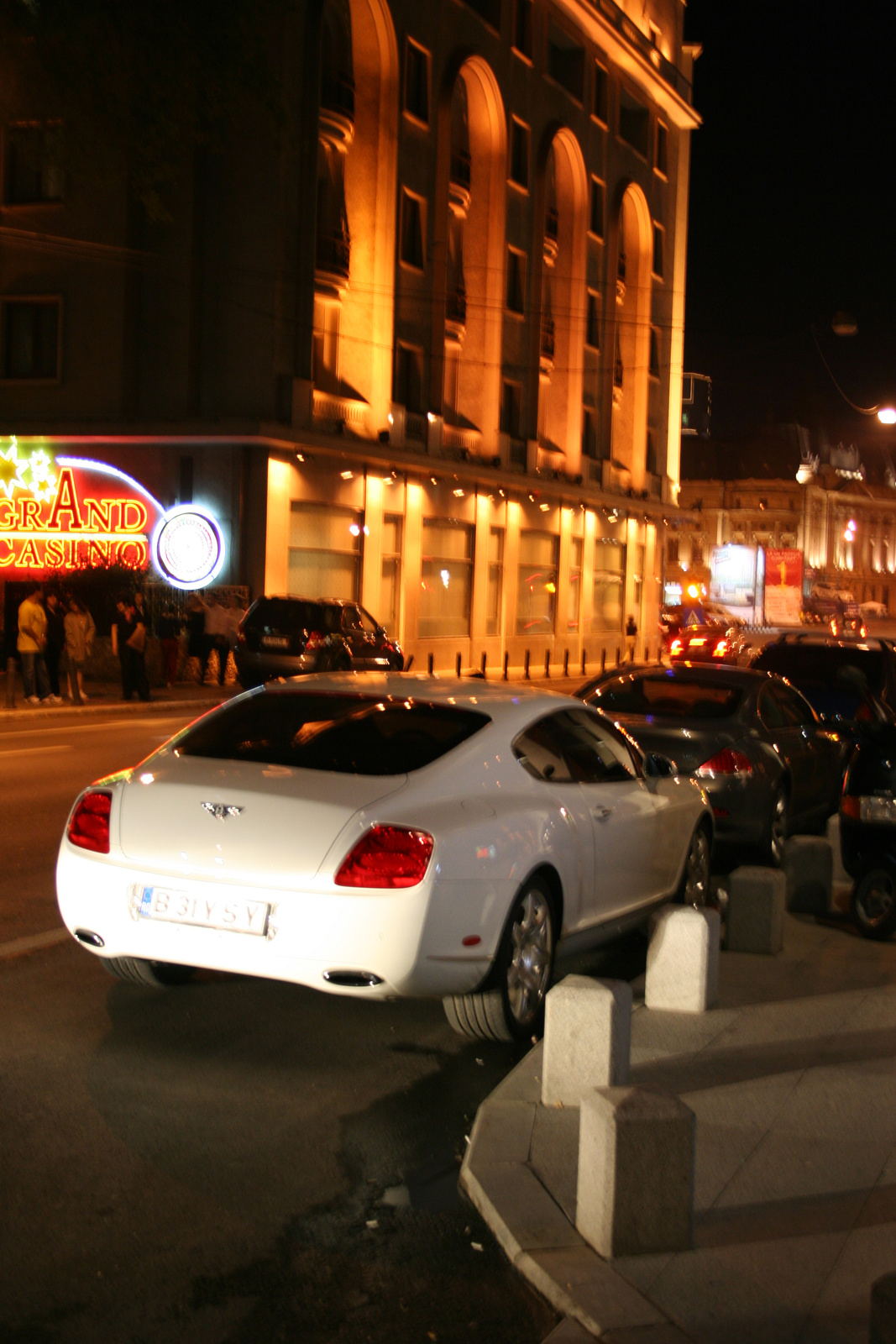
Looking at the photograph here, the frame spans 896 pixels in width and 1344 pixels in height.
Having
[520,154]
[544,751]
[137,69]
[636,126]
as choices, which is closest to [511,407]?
[520,154]

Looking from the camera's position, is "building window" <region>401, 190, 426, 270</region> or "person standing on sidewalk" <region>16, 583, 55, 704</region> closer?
"person standing on sidewalk" <region>16, 583, 55, 704</region>

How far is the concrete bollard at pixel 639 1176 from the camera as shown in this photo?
3961mm

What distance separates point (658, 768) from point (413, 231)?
32358mm

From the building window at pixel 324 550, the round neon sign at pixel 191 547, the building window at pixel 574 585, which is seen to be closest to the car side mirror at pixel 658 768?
the round neon sign at pixel 191 547

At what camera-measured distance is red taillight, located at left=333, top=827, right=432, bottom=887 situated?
539 centimetres

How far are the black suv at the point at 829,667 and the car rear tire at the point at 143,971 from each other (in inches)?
379

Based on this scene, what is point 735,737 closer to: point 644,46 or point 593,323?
point 593,323

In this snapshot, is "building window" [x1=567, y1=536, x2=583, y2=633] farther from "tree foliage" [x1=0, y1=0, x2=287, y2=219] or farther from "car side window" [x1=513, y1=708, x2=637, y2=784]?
"car side window" [x1=513, y1=708, x2=637, y2=784]

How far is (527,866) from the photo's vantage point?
19.7 ft

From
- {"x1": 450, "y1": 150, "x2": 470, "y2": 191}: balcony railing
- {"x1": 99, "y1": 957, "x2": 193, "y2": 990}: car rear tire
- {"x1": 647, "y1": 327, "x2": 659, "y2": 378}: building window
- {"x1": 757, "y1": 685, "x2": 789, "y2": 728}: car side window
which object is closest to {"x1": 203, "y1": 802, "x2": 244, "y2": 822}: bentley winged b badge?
{"x1": 99, "y1": 957, "x2": 193, "y2": 990}: car rear tire

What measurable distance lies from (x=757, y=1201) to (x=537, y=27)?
44.6 m

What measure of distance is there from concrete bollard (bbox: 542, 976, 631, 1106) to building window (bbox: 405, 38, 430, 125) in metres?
35.1

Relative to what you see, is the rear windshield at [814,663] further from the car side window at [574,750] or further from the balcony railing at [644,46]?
the balcony railing at [644,46]

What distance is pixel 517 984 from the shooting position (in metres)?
6.08
